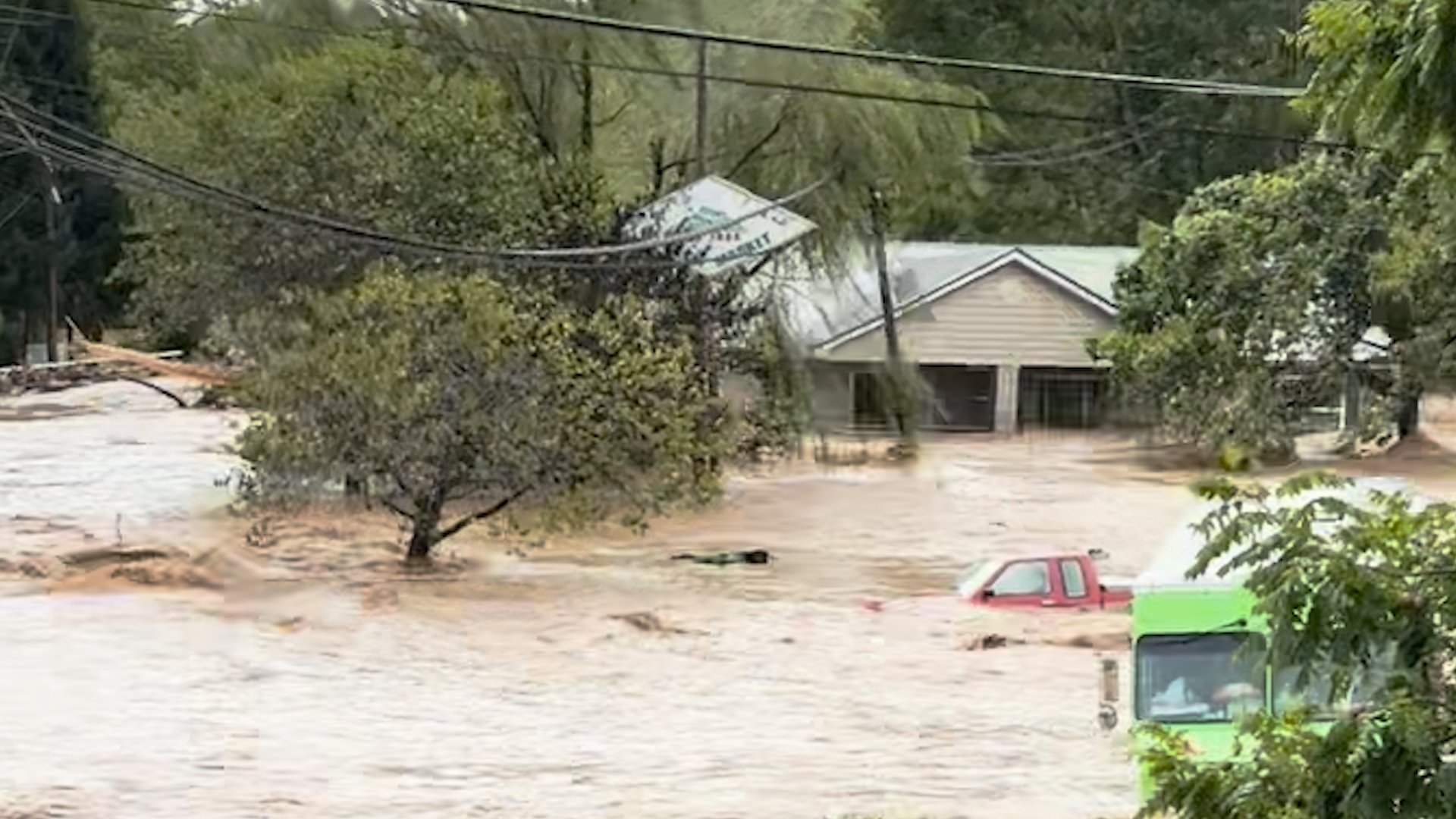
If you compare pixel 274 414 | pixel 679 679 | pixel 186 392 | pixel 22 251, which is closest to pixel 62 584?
pixel 274 414

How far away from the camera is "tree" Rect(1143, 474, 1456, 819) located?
375 cm

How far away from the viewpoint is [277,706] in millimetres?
17859

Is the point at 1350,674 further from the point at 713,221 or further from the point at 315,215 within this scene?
the point at 713,221

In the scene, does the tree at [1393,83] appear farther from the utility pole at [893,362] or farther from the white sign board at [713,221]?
the utility pole at [893,362]

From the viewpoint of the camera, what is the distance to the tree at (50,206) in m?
52.9

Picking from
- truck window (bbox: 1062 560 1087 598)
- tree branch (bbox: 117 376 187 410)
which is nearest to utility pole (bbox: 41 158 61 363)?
tree branch (bbox: 117 376 187 410)

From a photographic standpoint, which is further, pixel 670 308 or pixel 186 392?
pixel 186 392

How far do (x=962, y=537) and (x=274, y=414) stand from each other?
1039 centimetres

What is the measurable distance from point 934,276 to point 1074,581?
24395 mm

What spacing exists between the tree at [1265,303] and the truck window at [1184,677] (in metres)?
25.2

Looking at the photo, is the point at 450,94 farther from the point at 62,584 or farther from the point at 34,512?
the point at 62,584

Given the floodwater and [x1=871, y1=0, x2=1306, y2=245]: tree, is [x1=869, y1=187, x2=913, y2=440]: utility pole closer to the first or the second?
the floodwater

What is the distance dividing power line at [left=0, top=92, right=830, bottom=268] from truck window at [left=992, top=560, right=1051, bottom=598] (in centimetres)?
658

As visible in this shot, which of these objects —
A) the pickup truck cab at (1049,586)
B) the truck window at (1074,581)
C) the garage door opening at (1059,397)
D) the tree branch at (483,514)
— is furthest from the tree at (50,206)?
the truck window at (1074,581)
